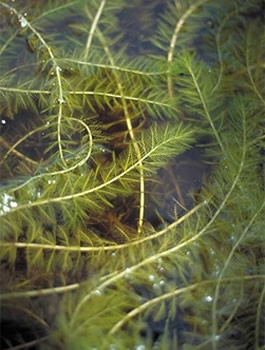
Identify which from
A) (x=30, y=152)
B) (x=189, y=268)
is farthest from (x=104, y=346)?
(x=30, y=152)

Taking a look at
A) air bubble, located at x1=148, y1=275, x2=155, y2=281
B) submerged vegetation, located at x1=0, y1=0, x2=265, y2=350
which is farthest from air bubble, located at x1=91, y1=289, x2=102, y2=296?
air bubble, located at x1=148, y1=275, x2=155, y2=281

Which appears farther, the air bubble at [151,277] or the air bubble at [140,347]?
the air bubble at [151,277]

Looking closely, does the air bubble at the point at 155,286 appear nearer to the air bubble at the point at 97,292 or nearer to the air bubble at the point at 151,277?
the air bubble at the point at 151,277

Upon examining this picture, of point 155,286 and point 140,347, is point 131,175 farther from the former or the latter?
point 140,347

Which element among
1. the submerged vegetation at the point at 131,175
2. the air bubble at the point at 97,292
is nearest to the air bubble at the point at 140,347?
the submerged vegetation at the point at 131,175

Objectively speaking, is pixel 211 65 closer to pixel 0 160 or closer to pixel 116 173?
pixel 116 173

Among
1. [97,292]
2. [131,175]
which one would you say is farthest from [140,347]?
[131,175]

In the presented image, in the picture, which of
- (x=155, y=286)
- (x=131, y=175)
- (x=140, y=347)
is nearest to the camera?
(x=140, y=347)

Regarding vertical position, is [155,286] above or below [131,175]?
below

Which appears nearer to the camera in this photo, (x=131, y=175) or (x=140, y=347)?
(x=140, y=347)

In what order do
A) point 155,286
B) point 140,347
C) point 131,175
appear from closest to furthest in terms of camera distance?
point 140,347 < point 155,286 < point 131,175
